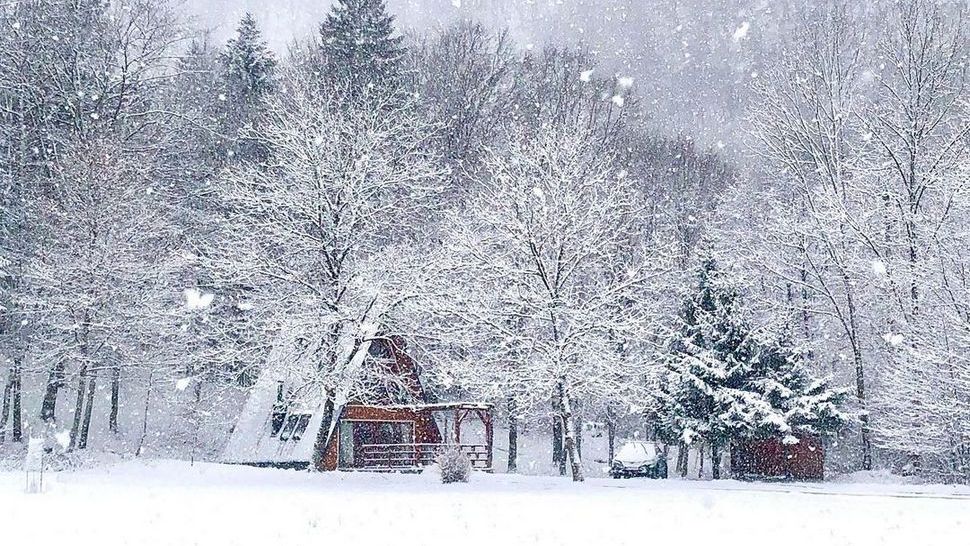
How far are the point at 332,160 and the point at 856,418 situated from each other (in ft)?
71.6

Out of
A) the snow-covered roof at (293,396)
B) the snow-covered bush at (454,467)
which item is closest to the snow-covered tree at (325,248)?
the snow-covered roof at (293,396)

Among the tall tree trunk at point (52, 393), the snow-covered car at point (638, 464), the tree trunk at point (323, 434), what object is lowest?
the snow-covered car at point (638, 464)

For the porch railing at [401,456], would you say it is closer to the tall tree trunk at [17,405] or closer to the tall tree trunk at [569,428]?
the tall tree trunk at [569,428]

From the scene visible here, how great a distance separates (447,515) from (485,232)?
44.4ft

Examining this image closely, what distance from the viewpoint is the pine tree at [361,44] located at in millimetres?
41375

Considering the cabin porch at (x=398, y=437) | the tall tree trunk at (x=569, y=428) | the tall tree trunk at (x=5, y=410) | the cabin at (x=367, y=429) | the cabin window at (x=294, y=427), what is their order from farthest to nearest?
the cabin window at (x=294, y=427), the tall tree trunk at (x=5, y=410), the cabin porch at (x=398, y=437), the cabin at (x=367, y=429), the tall tree trunk at (x=569, y=428)

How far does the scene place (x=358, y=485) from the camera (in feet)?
79.6

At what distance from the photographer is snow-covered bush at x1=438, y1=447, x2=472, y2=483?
24922 millimetres

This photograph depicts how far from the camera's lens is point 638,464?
3612cm

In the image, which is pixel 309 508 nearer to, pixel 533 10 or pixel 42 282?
pixel 42 282

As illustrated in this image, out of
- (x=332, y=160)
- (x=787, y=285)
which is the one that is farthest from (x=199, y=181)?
(x=787, y=285)

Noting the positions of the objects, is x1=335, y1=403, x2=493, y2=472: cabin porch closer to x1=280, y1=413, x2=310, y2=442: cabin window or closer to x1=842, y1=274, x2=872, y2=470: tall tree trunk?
x1=280, y1=413, x2=310, y2=442: cabin window

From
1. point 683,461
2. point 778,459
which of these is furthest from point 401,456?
point 778,459

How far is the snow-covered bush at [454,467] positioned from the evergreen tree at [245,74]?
23.9 m
